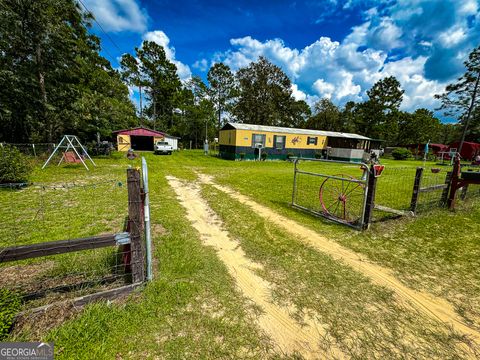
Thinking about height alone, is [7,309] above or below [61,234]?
above

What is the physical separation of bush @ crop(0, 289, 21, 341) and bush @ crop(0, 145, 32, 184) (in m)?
7.77

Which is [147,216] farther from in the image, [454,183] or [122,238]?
[454,183]

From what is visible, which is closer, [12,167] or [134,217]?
[134,217]

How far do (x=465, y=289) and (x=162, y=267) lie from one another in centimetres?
433

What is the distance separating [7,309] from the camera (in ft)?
6.45

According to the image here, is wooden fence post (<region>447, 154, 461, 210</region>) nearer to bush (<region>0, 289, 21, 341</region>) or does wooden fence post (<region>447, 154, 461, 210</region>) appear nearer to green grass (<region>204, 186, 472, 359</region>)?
green grass (<region>204, 186, 472, 359</region>)

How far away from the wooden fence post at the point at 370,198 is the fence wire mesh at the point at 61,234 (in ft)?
15.9

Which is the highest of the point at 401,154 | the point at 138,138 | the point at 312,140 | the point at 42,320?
the point at 312,140

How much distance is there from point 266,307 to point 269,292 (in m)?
0.28

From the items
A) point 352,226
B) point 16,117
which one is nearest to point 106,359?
point 352,226

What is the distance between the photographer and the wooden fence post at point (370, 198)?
181 inches

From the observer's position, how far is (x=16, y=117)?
15.9m

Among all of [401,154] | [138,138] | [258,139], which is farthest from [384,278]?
[401,154]

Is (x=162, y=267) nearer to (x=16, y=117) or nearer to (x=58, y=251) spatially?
(x=58, y=251)
